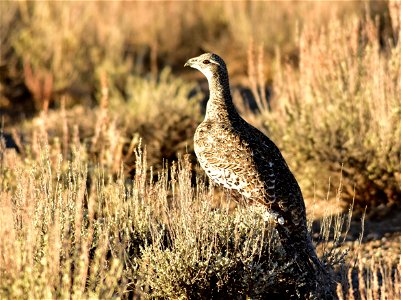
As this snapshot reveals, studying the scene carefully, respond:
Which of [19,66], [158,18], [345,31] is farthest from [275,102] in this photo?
[158,18]

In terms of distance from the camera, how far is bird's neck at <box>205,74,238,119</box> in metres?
5.86

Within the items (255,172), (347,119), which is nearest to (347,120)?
(347,119)

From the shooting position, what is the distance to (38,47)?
38.1 ft

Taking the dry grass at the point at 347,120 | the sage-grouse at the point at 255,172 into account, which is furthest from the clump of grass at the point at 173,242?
the dry grass at the point at 347,120

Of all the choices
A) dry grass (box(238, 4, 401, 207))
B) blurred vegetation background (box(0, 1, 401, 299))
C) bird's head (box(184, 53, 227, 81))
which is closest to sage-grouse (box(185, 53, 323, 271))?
blurred vegetation background (box(0, 1, 401, 299))

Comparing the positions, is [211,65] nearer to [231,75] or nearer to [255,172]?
[255,172]

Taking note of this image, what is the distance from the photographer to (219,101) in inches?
235

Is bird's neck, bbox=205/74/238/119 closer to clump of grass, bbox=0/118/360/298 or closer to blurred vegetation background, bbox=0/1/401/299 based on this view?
blurred vegetation background, bbox=0/1/401/299

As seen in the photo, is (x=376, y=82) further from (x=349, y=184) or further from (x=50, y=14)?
(x=50, y=14)

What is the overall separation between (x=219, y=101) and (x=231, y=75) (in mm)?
6225

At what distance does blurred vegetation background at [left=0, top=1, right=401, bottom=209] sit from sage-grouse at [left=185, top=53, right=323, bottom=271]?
2.62 ft

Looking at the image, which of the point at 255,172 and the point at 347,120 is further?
the point at 347,120

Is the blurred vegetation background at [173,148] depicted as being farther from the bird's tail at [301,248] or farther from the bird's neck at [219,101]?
the bird's neck at [219,101]

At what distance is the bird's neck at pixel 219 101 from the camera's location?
5.86 metres
